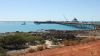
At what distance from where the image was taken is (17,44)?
52.7 metres

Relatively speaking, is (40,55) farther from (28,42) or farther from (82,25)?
(82,25)

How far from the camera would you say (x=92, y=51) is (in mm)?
11250

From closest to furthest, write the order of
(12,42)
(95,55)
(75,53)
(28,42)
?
(95,55) < (75,53) < (12,42) < (28,42)

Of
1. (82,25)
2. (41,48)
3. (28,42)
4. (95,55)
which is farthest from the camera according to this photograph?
(82,25)

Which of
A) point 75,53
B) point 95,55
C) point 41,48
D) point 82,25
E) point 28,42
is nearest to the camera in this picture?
point 95,55

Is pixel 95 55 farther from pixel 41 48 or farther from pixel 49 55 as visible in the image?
pixel 41 48

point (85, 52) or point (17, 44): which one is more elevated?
point (85, 52)

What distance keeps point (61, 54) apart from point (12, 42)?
138 feet

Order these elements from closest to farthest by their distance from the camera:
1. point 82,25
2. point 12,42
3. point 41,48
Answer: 1. point 41,48
2. point 12,42
3. point 82,25

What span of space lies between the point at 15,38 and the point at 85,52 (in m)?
43.2

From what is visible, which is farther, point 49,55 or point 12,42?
point 12,42

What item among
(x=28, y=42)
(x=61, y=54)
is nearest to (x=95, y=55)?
(x=61, y=54)

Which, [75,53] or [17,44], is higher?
[75,53]

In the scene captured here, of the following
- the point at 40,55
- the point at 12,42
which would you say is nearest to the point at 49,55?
the point at 40,55
